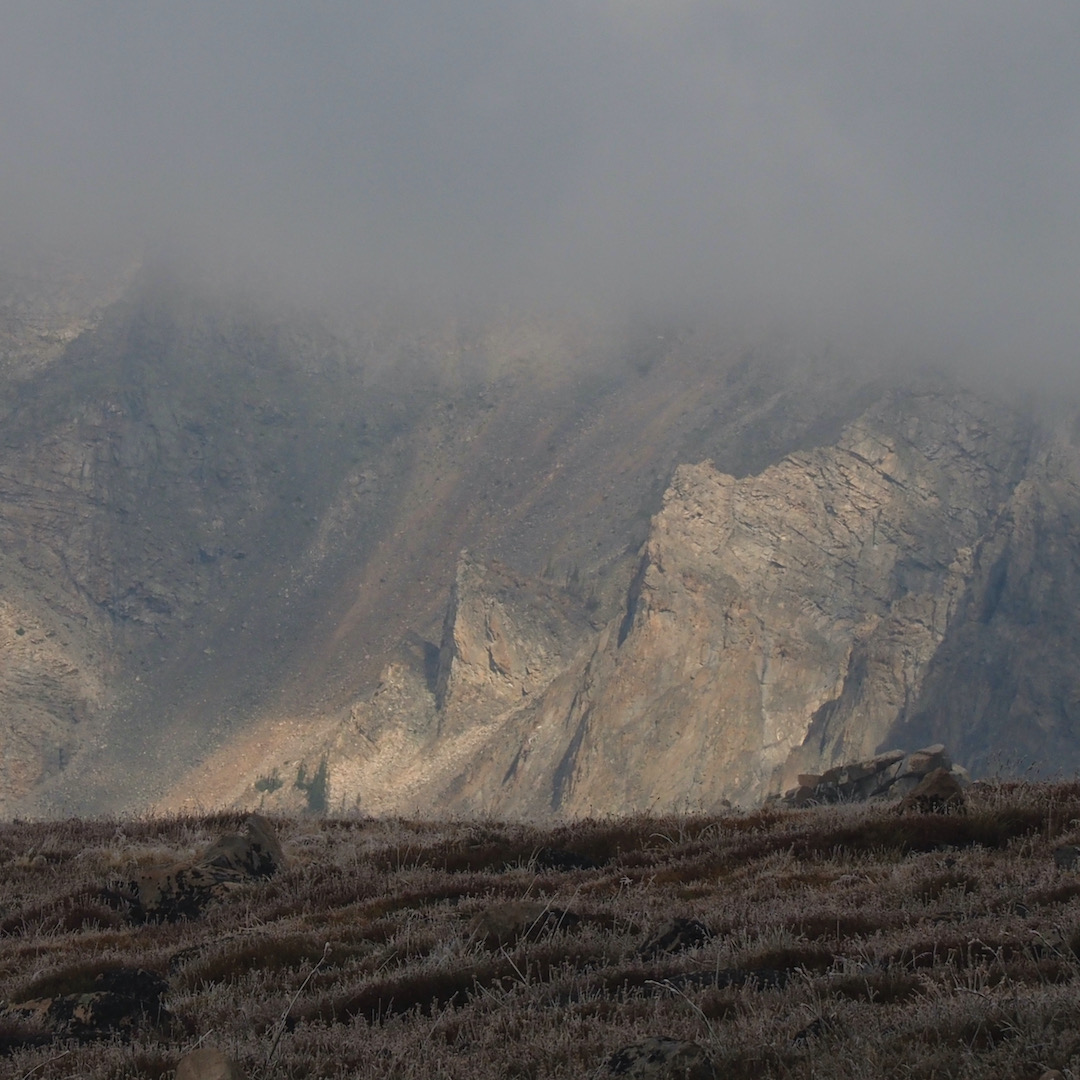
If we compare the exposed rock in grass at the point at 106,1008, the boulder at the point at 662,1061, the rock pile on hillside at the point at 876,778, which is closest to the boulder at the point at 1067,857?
the boulder at the point at 662,1061

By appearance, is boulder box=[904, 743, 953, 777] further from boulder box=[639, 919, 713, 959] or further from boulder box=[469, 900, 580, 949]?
boulder box=[639, 919, 713, 959]

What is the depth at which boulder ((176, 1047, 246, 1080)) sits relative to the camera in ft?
21.4

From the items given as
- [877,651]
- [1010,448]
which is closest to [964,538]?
[1010,448]

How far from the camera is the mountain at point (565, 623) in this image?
490ft

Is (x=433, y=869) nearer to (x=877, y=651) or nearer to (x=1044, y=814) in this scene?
(x=1044, y=814)

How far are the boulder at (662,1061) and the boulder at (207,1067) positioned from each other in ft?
6.53

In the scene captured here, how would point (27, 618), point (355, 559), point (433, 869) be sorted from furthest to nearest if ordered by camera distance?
point (355, 559) → point (27, 618) → point (433, 869)

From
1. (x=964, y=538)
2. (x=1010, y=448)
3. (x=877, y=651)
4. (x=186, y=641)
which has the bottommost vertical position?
(x=186, y=641)

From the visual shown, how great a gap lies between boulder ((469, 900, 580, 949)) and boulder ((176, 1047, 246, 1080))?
374cm

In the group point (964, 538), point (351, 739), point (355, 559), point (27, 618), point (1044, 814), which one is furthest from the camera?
point (355, 559)

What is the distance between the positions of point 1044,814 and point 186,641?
171 meters

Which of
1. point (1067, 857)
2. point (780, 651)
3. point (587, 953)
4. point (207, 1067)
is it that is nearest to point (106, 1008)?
point (207, 1067)

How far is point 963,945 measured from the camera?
888 cm

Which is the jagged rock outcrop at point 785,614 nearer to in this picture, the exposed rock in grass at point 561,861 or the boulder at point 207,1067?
the exposed rock in grass at point 561,861
